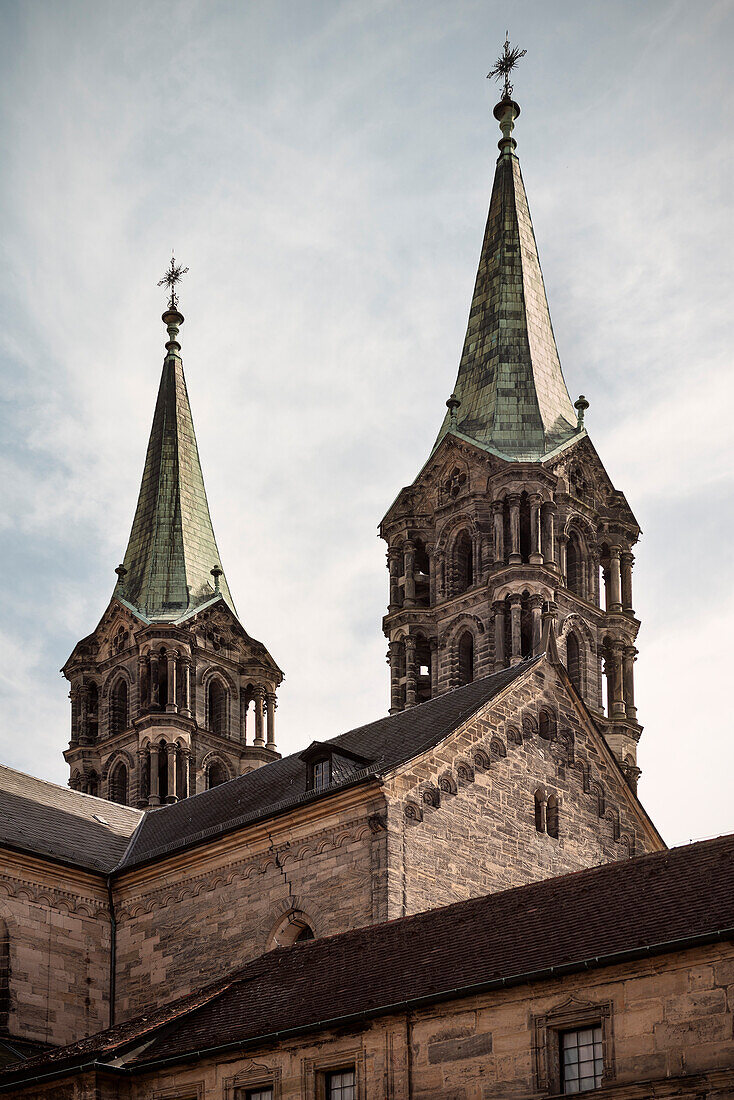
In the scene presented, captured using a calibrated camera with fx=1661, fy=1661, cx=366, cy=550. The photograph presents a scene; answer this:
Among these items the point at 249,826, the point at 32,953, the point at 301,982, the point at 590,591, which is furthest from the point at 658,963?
the point at 590,591

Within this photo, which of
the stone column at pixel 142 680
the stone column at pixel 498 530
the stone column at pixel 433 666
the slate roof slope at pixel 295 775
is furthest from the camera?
the stone column at pixel 142 680

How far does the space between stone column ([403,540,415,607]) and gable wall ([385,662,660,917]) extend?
19493 mm

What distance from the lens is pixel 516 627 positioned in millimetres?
50938

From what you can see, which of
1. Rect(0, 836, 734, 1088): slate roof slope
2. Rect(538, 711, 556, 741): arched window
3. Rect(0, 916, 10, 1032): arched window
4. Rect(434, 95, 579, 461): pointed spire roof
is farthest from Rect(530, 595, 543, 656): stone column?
Rect(0, 836, 734, 1088): slate roof slope

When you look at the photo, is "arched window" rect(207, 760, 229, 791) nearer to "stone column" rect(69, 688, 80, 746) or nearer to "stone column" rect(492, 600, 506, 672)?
→ "stone column" rect(69, 688, 80, 746)

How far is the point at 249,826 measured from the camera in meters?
32.5

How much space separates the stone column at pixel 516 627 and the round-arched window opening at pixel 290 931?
66.0 feet

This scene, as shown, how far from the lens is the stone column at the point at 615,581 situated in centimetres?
5547

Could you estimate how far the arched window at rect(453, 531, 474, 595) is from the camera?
54.0 meters

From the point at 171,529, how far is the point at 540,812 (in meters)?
30.8

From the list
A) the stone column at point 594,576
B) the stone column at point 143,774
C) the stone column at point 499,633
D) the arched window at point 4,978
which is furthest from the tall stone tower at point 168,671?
the arched window at point 4,978

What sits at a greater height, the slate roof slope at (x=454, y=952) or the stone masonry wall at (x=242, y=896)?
the stone masonry wall at (x=242, y=896)

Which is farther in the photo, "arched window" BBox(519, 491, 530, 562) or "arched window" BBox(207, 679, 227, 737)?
"arched window" BBox(207, 679, 227, 737)

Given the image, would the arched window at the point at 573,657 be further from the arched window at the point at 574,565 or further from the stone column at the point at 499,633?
the stone column at the point at 499,633
